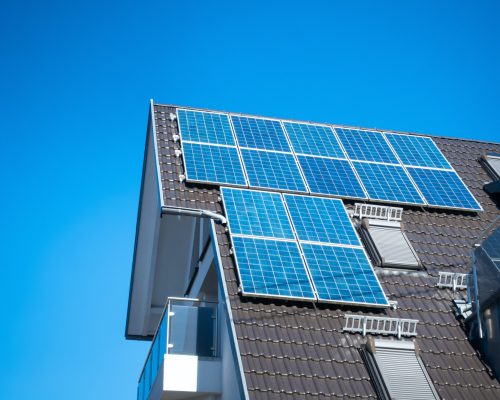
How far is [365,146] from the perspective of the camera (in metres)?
19.8

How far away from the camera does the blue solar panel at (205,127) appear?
60.3 ft

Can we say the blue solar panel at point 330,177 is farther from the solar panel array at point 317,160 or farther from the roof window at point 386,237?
the roof window at point 386,237

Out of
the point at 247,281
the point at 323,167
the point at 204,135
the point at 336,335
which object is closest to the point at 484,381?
the point at 336,335

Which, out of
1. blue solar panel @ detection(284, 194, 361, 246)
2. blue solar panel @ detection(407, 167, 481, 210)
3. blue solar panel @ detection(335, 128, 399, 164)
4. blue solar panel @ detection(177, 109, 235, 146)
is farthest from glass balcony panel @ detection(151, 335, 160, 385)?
blue solar panel @ detection(335, 128, 399, 164)

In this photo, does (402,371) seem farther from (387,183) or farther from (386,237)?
(387,183)

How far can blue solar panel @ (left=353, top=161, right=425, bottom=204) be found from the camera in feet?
56.4

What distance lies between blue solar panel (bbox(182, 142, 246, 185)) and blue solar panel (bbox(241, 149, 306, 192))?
0.25 metres

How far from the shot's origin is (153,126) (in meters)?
18.7

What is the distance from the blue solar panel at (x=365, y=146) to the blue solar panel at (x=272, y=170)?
1874 mm

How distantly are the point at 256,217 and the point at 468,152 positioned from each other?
7.99 m

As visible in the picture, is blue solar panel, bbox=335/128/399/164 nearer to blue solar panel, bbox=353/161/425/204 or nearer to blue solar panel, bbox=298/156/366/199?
blue solar panel, bbox=353/161/425/204

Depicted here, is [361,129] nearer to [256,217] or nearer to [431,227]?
[431,227]

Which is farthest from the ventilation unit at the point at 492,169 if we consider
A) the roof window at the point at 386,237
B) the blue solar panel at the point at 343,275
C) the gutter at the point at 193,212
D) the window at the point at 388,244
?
the gutter at the point at 193,212

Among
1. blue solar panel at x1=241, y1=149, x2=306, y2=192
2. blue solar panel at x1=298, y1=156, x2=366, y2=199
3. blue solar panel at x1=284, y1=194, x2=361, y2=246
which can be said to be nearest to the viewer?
blue solar panel at x1=284, y1=194, x2=361, y2=246
